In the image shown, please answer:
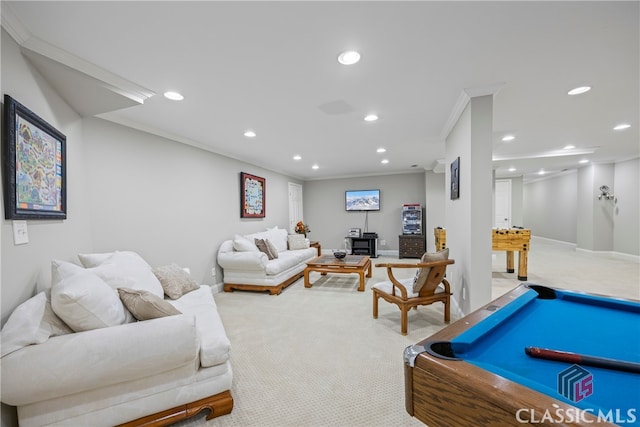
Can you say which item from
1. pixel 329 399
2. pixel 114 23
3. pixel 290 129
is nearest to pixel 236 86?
pixel 114 23

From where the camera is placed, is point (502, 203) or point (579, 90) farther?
point (502, 203)

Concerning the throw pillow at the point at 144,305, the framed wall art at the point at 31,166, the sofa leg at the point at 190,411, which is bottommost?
the sofa leg at the point at 190,411

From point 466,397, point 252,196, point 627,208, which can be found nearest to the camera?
point 466,397

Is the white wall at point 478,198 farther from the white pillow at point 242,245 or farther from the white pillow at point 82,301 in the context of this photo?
the white pillow at point 242,245

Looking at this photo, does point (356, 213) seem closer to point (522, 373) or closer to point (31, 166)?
point (31, 166)

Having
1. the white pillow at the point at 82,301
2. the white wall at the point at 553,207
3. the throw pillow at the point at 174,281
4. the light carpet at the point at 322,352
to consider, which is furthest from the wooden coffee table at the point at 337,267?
the white wall at the point at 553,207

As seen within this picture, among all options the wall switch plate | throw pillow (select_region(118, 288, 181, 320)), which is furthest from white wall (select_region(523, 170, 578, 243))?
the wall switch plate

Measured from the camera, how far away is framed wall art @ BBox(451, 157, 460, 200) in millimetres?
2927

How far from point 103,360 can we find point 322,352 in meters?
1.61

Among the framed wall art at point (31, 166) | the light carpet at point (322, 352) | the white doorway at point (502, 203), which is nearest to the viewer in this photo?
the framed wall art at point (31, 166)

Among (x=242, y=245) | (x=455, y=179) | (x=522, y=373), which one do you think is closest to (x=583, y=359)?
(x=522, y=373)

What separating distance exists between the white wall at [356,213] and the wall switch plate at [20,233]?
6.70 m

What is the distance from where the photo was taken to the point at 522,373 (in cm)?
87

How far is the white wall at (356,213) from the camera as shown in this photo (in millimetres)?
7265
